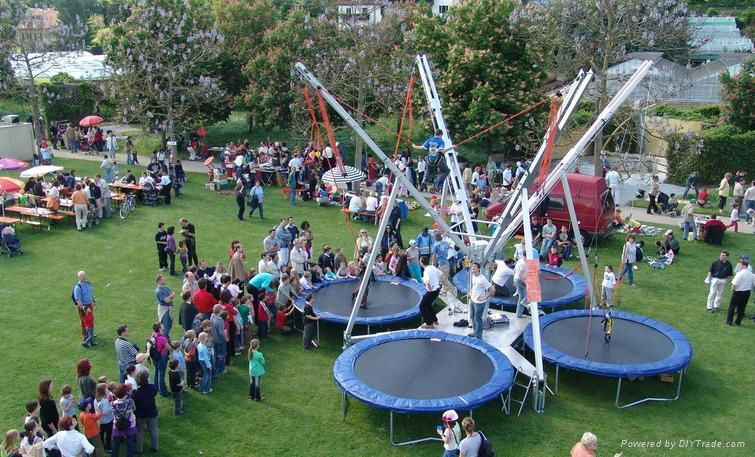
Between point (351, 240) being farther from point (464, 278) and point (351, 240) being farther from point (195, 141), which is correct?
point (195, 141)

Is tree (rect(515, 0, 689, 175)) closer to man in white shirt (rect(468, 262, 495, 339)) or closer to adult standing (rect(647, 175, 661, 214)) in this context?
adult standing (rect(647, 175, 661, 214))

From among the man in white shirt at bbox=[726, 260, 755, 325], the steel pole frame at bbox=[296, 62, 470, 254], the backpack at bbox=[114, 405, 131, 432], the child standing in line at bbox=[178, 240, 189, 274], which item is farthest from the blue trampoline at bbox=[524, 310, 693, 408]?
the child standing in line at bbox=[178, 240, 189, 274]

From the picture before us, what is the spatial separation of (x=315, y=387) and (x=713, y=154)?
22543 mm

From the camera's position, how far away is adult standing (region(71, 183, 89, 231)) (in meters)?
22.0

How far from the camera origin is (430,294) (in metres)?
14.5

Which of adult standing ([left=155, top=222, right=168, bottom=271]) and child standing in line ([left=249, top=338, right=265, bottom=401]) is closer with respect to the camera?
child standing in line ([left=249, top=338, right=265, bottom=401])

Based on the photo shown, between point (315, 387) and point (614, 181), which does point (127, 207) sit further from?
point (614, 181)

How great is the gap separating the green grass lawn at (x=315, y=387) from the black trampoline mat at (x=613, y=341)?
44cm

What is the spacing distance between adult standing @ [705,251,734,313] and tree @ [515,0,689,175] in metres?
8.62

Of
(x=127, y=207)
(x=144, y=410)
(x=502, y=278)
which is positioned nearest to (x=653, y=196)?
(x=502, y=278)

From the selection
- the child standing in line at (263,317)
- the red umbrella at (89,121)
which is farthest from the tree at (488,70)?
the red umbrella at (89,121)

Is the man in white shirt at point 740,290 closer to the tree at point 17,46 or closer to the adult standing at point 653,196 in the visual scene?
the adult standing at point 653,196

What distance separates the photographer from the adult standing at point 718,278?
639 inches

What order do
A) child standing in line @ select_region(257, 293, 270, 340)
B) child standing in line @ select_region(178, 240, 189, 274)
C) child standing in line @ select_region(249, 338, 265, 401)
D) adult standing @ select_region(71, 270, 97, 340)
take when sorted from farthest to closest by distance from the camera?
child standing in line @ select_region(178, 240, 189, 274) < child standing in line @ select_region(257, 293, 270, 340) < adult standing @ select_region(71, 270, 97, 340) < child standing in line @ select_region(249, 338, 265, 401)
